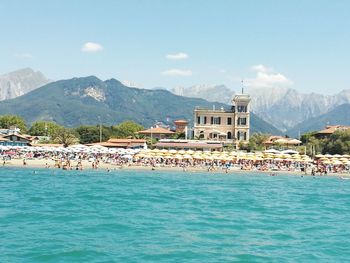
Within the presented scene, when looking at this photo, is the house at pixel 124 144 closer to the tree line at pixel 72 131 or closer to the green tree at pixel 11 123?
the tree line at pixel 72 131

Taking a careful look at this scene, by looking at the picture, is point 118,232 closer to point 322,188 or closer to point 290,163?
point 322,188

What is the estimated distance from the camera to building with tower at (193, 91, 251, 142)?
89.8 metres

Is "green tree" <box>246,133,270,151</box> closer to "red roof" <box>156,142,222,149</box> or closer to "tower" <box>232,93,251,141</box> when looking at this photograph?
"tower" <box>232,93,251,141</box>

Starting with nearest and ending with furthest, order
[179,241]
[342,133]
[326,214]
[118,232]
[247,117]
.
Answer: [179,241] → [118,232] → [326,214] → [342,133] → [247,117]

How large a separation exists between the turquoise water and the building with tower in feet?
148

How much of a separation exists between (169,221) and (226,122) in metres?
66.9

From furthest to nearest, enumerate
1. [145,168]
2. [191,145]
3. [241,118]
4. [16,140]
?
[241,118] → [16,140] → [191,145] → [145,168]

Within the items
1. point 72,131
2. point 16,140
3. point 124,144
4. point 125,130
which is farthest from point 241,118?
point 16,140

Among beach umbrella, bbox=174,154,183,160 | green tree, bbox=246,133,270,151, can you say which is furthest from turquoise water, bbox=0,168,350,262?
green tree, bbox=246,133,270,151

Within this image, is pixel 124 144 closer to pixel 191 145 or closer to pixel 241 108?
pixel 191 145

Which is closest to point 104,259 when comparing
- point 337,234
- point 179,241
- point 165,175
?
point 179,241

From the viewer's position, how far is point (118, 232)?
21.3m

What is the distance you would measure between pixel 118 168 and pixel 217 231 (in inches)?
1457

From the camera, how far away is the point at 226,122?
9050 cm
